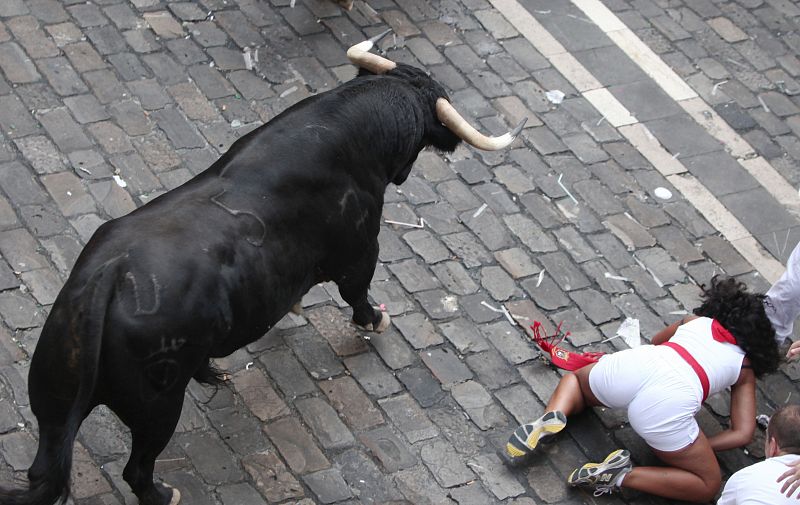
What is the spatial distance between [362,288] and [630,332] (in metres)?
1.73

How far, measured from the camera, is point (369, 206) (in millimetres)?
5246

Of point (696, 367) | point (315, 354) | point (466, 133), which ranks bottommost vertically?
point (315, 354)

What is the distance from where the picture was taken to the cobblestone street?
5285mm

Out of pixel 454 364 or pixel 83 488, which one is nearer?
pixel 83 488

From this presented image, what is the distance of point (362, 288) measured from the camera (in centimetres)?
553

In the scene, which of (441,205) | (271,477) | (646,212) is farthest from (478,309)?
(271,477)

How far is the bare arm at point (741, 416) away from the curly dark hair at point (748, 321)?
0.27ft

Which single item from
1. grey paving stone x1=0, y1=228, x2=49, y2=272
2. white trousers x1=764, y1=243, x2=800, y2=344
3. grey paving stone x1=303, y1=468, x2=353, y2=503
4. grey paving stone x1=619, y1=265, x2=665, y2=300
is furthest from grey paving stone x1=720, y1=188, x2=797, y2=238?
grey paving stone x1=0, y1=228, x2=49, y2=272

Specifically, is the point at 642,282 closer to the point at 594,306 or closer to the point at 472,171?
the point at 594,306

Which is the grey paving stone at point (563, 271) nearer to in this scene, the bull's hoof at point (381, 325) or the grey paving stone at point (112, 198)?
the bull's hoof at point (381, 325)

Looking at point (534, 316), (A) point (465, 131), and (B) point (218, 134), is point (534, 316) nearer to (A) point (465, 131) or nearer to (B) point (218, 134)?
(A) point (465, 131)

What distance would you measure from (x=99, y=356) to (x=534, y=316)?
9.66 ft

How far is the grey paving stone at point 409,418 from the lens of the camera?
5.44 metres

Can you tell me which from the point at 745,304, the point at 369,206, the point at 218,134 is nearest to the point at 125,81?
the point at 218,134
